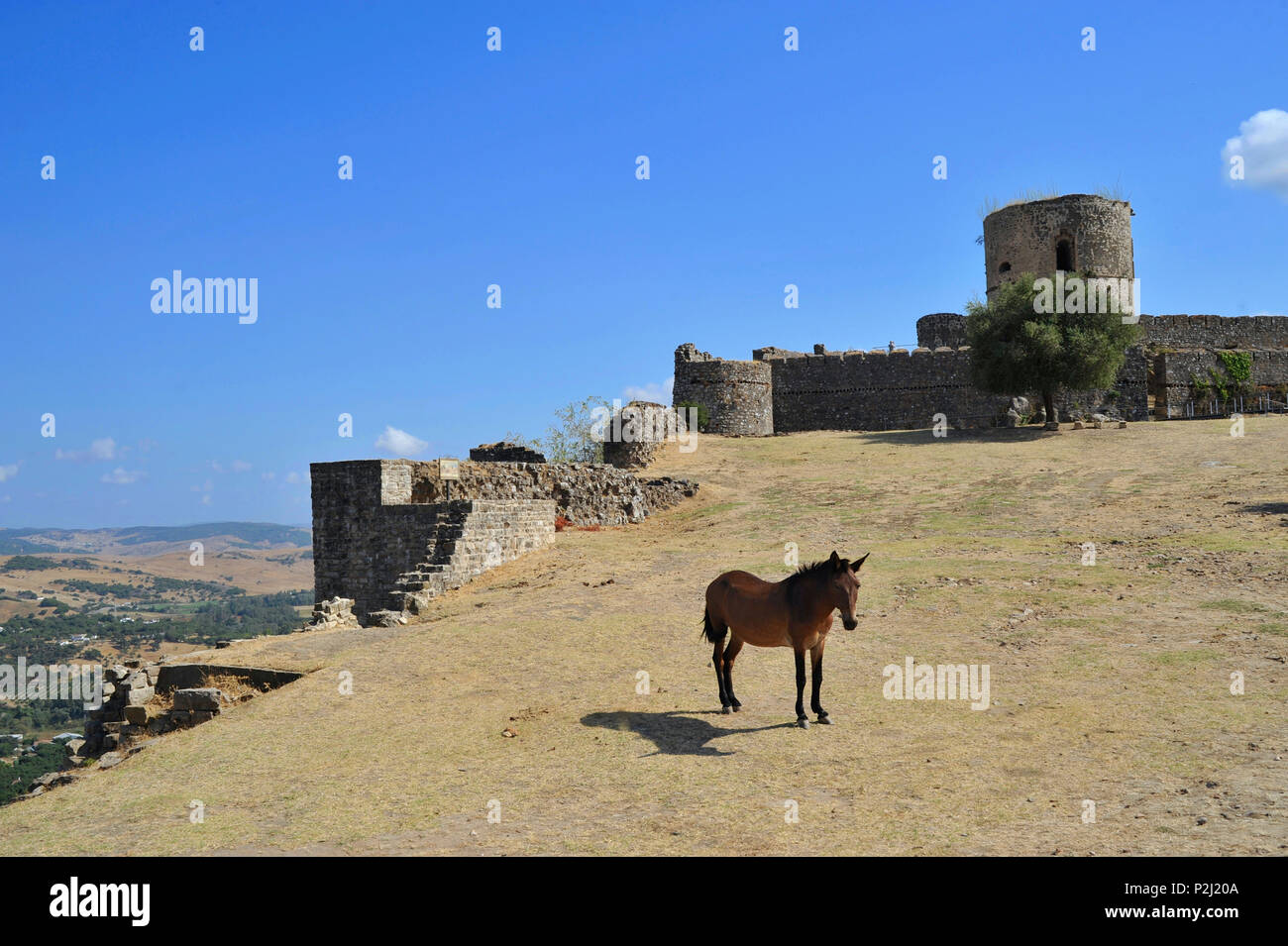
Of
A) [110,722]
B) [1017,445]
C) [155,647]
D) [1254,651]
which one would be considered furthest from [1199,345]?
[155,647]

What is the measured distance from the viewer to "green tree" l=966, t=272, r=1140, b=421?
34.0 m

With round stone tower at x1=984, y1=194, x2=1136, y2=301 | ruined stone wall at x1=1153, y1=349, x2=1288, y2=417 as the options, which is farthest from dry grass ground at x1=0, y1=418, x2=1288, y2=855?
round stone tower at x1=984, y1=194, x2=1136, y2=301

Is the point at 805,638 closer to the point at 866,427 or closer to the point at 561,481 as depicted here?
the point at 561,481

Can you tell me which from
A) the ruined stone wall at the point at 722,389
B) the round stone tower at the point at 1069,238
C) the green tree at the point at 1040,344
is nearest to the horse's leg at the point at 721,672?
the green tree at the point at 1040,344

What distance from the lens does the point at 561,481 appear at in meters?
26.1

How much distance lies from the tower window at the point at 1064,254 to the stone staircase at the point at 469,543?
32397 mm

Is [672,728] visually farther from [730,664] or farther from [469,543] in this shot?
[469,543]

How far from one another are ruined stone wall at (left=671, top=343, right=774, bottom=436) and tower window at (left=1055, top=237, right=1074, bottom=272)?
15.6 meters

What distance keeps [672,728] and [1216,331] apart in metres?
46.5

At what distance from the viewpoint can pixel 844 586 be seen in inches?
383

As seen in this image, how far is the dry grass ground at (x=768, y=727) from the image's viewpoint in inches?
306

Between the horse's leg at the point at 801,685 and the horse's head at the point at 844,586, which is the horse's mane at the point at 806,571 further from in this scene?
the horse's leg at the point at 801,685

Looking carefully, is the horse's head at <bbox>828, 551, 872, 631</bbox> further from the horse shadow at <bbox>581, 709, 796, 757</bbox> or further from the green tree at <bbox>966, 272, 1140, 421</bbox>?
the green tree at <bbox>966, 272, 1140, 421</bbox>

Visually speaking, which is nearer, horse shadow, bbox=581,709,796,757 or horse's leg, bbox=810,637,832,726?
horse shadow, bbox=581,709,796,757
